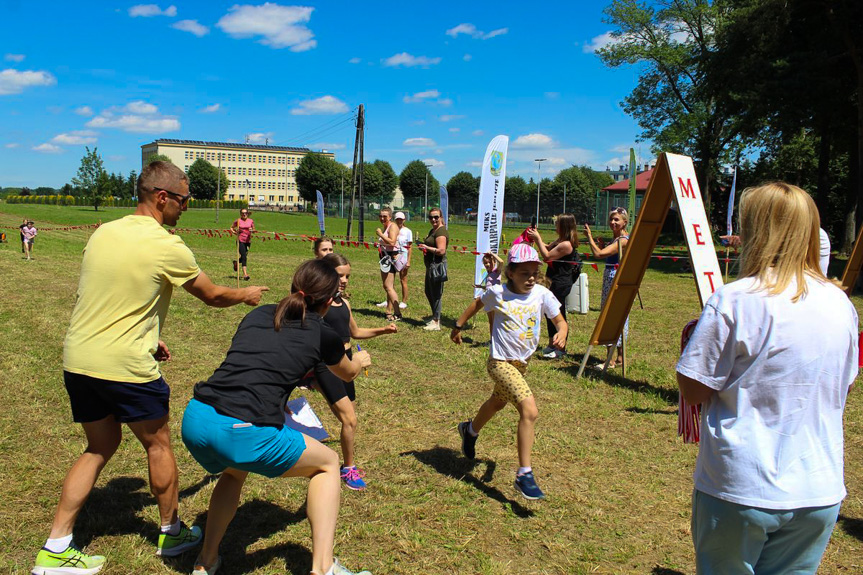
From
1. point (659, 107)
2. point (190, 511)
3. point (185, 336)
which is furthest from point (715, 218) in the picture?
point (190, 511)

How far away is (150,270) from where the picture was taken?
303 cm

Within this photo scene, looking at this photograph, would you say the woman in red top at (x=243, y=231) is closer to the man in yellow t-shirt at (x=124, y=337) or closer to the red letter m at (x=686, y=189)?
the red letter m at (x=686, y=189)

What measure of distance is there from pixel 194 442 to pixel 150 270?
2.85 ft

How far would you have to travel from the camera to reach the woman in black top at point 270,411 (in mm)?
2699

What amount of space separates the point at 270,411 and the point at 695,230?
4.70m

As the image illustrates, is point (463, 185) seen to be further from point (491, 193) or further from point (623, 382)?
point (623, 382)

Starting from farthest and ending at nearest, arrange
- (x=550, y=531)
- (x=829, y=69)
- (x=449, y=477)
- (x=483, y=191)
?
1. (x=829, y=69)
2. (x=483, y=191)
3. (x=449, y=477)
4. (x=550, y=531)

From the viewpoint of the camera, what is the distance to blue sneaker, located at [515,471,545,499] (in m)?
4.05

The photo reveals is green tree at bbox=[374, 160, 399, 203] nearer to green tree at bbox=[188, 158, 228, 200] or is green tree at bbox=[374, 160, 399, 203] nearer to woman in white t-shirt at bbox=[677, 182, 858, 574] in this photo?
green tree at bbox=[188, 158, 228, 200]

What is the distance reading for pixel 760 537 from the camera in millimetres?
1911

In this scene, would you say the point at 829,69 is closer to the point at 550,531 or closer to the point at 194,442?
the point at 550,531

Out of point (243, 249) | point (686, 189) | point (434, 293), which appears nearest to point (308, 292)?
point (686, 189)

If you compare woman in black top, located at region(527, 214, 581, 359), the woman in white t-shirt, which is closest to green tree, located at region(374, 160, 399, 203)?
woman in black top, located at region(527, 214, 581, 359)

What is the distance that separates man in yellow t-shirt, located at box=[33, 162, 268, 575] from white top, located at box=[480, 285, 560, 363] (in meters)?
1.75
